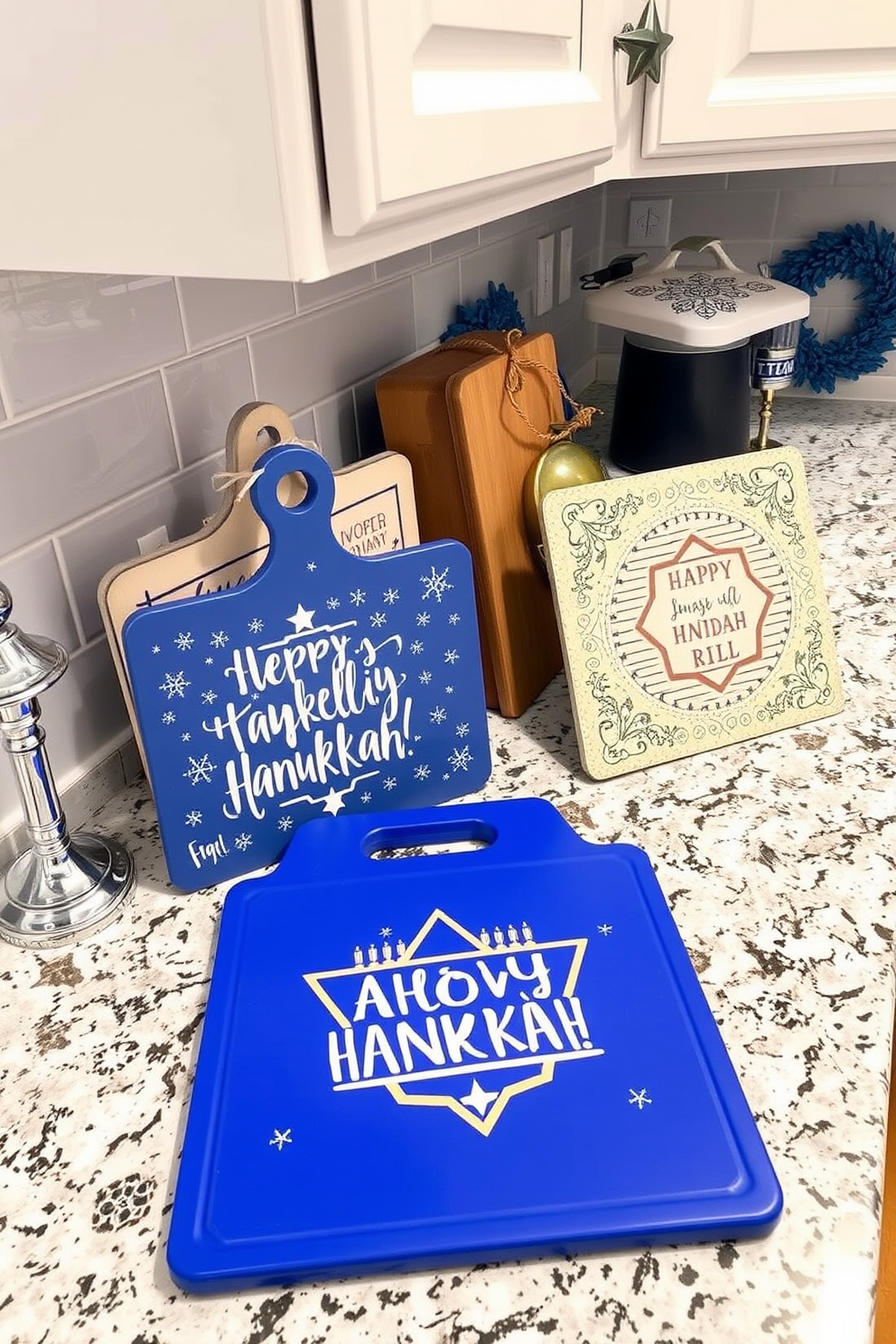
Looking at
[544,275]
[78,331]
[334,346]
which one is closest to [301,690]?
[78,331]

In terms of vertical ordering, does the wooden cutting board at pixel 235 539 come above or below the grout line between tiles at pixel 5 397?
below

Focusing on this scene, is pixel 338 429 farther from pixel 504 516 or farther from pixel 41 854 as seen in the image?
pixel 41 854

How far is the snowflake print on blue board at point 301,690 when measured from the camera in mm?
684

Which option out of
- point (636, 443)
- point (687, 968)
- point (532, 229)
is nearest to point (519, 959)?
point (687, 968)

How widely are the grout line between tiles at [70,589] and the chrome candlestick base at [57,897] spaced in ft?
0.51

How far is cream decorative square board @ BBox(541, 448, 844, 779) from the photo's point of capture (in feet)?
2.69

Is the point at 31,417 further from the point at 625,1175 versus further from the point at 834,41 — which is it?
the point at 834,41

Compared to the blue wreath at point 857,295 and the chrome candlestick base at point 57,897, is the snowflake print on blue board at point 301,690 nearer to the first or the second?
the chrome candlestick base at point 57,897

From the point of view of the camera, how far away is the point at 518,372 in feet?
3.02

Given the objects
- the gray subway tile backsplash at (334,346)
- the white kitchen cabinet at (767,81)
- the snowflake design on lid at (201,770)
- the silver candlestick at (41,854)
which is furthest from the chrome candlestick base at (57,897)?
the white kitchen cabinet at (767,81)

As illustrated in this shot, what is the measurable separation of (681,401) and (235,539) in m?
0.71

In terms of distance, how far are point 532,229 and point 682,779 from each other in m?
0.99

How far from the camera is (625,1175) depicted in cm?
50

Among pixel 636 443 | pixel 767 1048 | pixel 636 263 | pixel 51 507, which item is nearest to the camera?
pixel 767 1048
